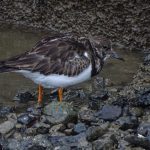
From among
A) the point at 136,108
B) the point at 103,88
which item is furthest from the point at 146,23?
the point at 136,108

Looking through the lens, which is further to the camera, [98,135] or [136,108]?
[136,108]

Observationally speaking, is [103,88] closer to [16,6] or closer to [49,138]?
[49,138]

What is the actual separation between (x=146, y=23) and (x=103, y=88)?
6.30 feet

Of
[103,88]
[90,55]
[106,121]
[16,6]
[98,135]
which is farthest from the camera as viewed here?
[16,6]

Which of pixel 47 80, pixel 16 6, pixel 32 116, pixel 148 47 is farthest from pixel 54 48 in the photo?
pixel 16 6

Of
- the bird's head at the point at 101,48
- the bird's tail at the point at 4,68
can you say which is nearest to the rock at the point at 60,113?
the bird's tail at the point at 4,68

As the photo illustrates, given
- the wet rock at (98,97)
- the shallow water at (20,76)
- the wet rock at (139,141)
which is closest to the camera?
the wet rock at (139,141)

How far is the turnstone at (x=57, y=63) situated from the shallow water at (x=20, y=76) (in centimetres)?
56

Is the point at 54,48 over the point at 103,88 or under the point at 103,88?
over

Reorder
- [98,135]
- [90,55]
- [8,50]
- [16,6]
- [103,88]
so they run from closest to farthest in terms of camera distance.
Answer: [98,135] < [90,55] < [103,88] < [8,50] < [16,6]

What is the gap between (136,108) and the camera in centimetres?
712

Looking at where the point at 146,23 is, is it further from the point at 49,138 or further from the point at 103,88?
the point at 49,138

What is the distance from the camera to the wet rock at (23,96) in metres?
7.65

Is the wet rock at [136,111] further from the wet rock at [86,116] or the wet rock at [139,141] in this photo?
the wet rock at [139,141]
